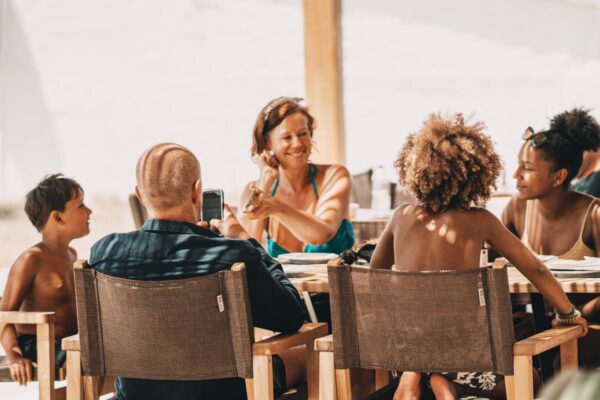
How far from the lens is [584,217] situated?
9.90 ft

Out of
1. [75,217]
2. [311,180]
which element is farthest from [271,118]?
[75,217]


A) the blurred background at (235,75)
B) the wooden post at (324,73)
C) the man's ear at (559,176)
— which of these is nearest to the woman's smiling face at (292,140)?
the man's ear at (559,176)

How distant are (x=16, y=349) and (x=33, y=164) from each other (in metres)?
5.44

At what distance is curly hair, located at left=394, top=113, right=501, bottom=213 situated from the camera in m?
2.21

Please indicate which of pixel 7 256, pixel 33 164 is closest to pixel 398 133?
pixel 33 164

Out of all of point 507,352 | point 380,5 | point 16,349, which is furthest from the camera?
point 380,5

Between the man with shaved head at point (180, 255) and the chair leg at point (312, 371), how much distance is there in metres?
0.10

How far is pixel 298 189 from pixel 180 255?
1648mm

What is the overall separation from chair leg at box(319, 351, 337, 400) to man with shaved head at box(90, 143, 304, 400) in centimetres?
12

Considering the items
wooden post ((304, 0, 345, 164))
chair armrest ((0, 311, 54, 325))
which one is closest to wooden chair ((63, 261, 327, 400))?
chair armrest ((0, 311, 54, 325))

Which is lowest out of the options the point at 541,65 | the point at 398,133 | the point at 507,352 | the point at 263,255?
the point at 507,352

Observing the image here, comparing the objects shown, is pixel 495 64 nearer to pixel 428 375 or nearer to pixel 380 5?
pixel 380 5

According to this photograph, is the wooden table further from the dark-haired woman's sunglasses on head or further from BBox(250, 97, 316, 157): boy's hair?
BBox(250, 97, 316, 157): boy's hair

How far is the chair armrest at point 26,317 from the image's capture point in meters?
2.43
